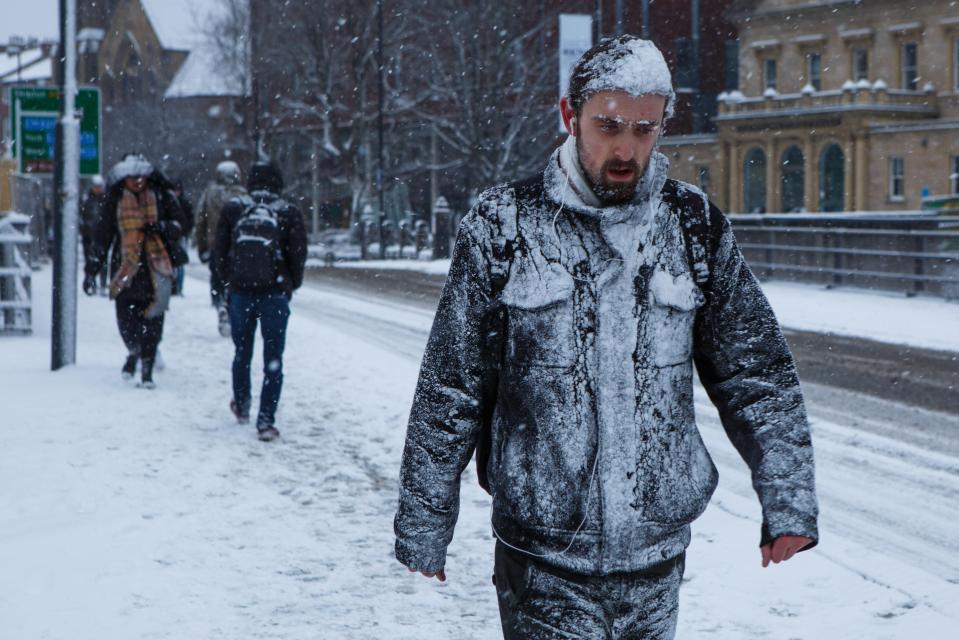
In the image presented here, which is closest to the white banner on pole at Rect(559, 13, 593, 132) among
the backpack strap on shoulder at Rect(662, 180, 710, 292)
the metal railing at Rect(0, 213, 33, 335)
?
the metal railing at Rect(0, 213, 33, 335)

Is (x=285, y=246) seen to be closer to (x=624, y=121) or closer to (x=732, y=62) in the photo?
(x=624, y=121)

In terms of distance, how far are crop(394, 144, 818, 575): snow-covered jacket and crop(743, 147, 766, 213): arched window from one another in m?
45.9

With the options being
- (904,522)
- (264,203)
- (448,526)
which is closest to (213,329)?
(264,203)

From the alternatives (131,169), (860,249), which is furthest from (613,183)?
(860,249)

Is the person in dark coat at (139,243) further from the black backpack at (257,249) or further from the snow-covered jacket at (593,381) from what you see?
the snow-covered jacket at (593,381)

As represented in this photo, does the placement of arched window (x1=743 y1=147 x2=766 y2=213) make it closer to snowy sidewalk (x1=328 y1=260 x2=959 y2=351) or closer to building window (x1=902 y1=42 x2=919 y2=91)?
building window (x1=902 y1=42 x2=919 y2=91)

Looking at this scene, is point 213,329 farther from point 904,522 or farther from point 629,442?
point 629,442

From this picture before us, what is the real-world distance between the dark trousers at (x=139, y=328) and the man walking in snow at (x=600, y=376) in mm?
7849

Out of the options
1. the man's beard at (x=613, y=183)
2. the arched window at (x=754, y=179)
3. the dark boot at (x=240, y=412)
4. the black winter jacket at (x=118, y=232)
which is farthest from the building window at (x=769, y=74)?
the man's beard at (x=613, y=183)

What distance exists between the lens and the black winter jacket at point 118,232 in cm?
1010

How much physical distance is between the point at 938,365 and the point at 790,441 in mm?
10565

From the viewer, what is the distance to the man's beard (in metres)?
2.61

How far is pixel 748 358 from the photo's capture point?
2.78 meters

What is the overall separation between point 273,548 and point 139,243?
15.8 feet
